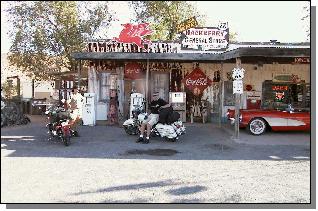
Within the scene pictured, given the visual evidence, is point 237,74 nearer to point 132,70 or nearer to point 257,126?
point 257,126

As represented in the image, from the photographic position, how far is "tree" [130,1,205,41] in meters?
30.7

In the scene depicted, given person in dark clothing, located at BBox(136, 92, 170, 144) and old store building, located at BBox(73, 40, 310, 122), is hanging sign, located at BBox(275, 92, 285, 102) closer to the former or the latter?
old store building, located at BBox(73, 40, 310, 122)

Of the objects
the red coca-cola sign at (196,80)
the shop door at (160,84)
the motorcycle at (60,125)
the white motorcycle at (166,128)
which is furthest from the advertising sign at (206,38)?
the motorcycle at (60,125)

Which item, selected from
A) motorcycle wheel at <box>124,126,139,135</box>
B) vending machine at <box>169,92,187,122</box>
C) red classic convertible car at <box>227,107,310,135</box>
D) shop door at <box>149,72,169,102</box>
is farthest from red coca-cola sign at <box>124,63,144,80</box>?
red classic convertible car at <box>227,107,310,135</box>

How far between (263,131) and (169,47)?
627 cm

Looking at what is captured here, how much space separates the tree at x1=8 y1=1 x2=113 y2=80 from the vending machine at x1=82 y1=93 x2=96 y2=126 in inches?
198

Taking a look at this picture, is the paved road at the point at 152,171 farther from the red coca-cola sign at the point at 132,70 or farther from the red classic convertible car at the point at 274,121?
the red coca-cola sign at the point at 132,70

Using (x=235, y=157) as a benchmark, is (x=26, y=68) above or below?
above

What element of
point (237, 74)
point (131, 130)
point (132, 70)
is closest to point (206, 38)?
point (132, 70)

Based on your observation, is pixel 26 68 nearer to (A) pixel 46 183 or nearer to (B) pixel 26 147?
(B) pixel 26 147

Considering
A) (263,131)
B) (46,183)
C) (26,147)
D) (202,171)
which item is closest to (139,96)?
(263,131)

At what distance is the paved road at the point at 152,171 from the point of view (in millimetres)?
6195

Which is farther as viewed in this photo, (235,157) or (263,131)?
(263,131)

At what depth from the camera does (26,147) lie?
34.1 ft
